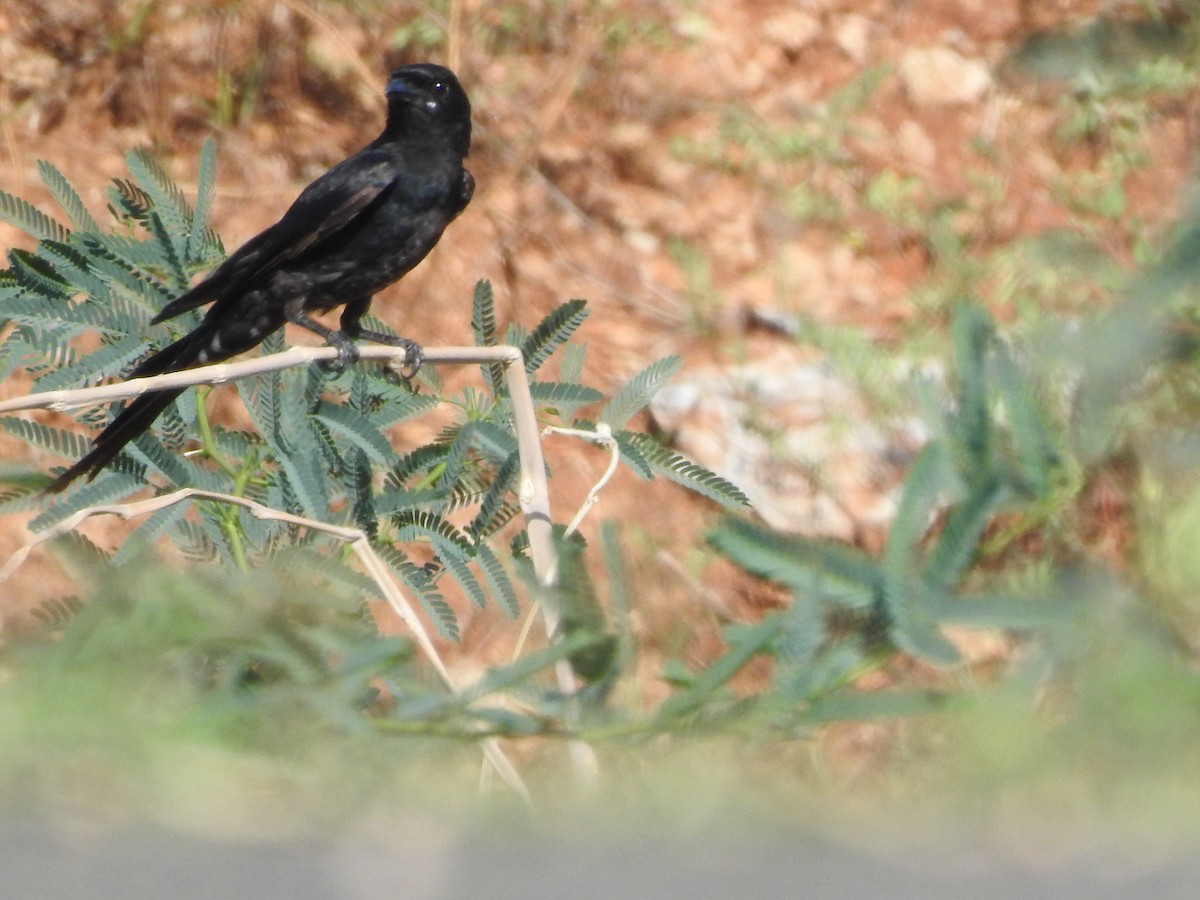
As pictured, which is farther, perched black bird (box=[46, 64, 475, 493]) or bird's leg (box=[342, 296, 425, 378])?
perched black bird (box=[46, 64, 475, 493])

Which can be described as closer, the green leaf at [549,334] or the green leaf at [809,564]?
the green leaf at [809,564]

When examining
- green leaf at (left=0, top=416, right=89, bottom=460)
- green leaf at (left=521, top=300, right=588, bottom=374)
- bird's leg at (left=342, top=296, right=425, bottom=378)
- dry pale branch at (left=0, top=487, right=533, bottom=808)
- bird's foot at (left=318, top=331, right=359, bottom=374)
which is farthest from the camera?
bird's leg at (left=342, top=296, right=425, bottom=378)

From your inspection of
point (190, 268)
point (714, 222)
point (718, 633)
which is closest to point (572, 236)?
point (714, 222)

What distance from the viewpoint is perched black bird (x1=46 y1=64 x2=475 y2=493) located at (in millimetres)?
3865

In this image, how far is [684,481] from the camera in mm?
1940

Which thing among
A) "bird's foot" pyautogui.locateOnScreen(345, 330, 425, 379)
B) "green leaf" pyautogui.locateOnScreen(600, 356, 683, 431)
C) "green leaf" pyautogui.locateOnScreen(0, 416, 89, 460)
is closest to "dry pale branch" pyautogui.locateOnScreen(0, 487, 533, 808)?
"green leaf" pyautogui.locateOnScreen(0, 416, 89, 460)

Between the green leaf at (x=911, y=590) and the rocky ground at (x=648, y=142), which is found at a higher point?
the green leaf at (x=911, y=590)

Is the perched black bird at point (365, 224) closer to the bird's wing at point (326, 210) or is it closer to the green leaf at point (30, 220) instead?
the bird's wing at point (326, 210)

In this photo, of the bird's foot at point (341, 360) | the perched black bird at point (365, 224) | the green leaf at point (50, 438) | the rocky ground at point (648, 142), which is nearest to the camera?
the green leaf at point (50, 438)

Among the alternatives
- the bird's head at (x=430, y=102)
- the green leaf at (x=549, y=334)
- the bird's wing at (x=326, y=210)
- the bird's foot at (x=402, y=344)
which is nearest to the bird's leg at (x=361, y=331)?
the bird's foot at (x=402, y=344)

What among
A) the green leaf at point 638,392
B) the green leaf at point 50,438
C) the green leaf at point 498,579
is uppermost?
the green leaf at point 638,392

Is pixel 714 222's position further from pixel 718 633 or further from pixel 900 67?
pixel 718 633

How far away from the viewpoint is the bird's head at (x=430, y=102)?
4.37 meters

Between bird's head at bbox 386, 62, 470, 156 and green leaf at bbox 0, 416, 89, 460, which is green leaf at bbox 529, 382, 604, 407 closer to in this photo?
green leaf at bbox 0, 416, 89, 460
